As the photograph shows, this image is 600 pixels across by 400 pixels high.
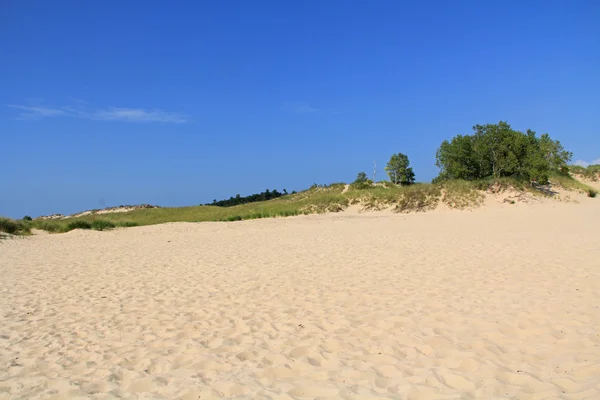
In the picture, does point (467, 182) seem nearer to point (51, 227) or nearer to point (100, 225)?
point (100, 225)

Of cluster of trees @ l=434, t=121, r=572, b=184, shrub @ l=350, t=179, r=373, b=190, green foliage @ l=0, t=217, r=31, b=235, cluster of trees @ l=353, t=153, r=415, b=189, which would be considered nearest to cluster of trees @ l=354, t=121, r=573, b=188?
cluster of trees @ l=434, t=121, r=572, b=184

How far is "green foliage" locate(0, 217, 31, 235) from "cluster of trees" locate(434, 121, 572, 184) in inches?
1104

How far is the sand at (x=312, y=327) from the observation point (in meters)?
3.81

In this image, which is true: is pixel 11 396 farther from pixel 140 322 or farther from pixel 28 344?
pixel 140 322

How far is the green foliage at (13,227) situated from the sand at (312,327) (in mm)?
12417

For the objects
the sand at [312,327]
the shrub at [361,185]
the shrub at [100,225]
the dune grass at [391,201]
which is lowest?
the sand at [312,327]

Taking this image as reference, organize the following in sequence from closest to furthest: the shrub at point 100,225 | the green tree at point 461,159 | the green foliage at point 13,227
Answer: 1. the green foliage at point 13,227
2. the shrub at point 100,225
3. the green tree at point 461,159

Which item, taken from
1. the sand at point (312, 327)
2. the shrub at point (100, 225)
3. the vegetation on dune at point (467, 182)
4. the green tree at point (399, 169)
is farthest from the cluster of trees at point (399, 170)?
the sand at point (312, 327)

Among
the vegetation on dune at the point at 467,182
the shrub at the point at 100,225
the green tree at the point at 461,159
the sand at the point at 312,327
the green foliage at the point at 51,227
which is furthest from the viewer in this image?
the green tree at the point at 461,159

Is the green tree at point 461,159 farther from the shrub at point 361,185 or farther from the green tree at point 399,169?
the green tree at point 399,169

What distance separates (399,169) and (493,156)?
21.0 m

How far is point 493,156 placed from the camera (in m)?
29.8

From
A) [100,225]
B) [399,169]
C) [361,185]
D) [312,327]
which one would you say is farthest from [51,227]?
[399,169]

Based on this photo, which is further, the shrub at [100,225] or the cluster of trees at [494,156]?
the cluster of trees at [494,156]
